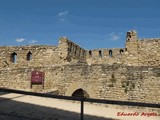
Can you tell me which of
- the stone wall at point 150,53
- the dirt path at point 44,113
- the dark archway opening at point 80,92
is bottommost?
the dirt path at point 44,113

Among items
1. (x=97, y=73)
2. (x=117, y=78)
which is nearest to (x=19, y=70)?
(x=97, y=73)

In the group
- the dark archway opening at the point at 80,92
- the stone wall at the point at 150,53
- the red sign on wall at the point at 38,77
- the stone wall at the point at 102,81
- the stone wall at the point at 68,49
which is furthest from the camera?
the stone wall at the point at 68,49

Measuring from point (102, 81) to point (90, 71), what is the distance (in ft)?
3.21

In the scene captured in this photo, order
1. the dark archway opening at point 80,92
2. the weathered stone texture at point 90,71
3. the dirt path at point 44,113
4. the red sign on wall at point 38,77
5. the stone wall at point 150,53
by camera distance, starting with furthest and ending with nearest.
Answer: the stone wall at point 150,53, the red sign on wall at point 38,77, the dark archway opening at point 80,92, the weathered stone texture at point 90,71, the dirt path at point 44,113

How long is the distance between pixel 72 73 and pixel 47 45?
264 inches

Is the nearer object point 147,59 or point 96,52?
point 147,59

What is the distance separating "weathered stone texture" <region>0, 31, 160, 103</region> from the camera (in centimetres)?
1481

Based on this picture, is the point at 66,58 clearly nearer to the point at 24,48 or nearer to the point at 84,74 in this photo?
the point at 24,48

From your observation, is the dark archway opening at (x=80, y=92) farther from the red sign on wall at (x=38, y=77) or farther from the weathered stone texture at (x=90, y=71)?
the red sign on wall at (x=38, y=77)

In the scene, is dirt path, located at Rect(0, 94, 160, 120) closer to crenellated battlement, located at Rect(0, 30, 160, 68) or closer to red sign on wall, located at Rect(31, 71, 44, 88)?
red sign on wall, located at Rect(31, 71, 44, 88)

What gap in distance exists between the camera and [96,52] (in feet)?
106

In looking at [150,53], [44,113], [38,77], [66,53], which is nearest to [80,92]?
[38,77]

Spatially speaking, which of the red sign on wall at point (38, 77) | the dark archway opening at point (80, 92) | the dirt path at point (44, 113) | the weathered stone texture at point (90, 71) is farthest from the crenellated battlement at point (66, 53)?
the dirt path at point (44, 113)

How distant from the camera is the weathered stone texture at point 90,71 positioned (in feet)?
48.6
